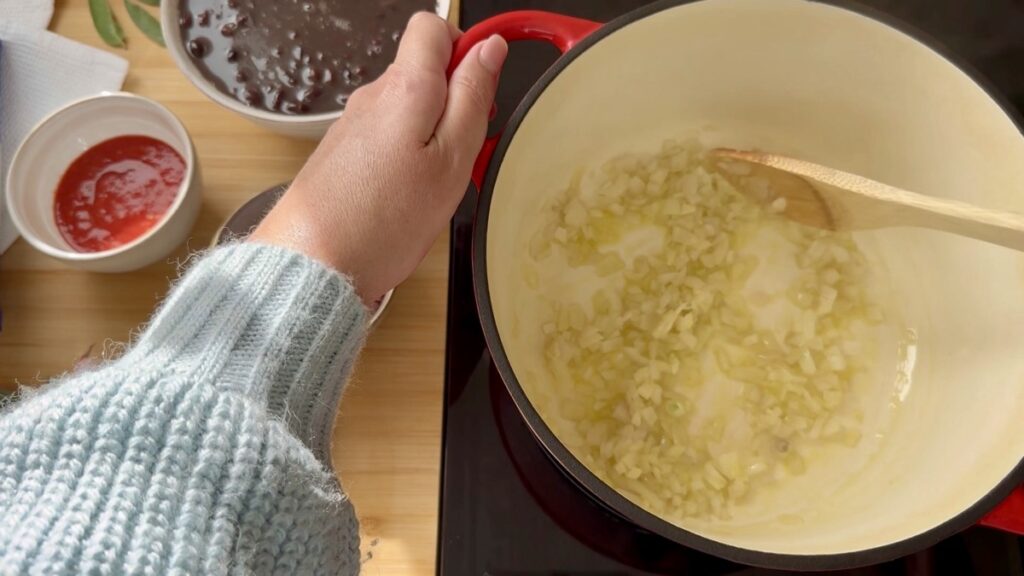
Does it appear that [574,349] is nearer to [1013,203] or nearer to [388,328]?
[388,328]

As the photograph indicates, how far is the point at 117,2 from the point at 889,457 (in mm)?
837

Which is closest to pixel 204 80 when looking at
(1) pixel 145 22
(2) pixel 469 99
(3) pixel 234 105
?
(3) pixel 234 105

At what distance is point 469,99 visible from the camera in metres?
0.59

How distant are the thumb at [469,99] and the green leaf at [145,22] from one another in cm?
35

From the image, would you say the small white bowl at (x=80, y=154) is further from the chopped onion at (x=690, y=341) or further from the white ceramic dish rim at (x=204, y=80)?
the chopped onion at (x=690, y=341)

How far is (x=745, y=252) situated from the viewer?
0.77 meters

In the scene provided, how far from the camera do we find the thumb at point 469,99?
23.3 inches

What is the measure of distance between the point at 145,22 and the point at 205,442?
1.70 ft

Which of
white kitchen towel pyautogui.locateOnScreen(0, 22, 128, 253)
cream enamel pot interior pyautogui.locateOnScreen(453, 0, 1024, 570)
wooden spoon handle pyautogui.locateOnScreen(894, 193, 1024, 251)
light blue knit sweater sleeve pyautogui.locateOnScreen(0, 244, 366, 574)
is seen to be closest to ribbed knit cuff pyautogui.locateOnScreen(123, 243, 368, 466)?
light blue knit sweater sleeve pyautogui.locateOnScreen(0, 244, 366, 574)

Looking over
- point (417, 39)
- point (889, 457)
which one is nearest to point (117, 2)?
point (417, 39)

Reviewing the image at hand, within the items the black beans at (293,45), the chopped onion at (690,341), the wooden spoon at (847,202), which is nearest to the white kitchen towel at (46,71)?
the black beans at (293,45)

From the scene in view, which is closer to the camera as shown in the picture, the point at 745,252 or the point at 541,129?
the point at 541,129

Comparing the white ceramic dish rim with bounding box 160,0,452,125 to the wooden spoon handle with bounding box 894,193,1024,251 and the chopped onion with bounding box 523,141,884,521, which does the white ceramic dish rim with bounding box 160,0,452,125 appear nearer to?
the chopped onion with bounding box 523,141,884,521

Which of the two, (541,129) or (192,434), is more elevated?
(541,129)
